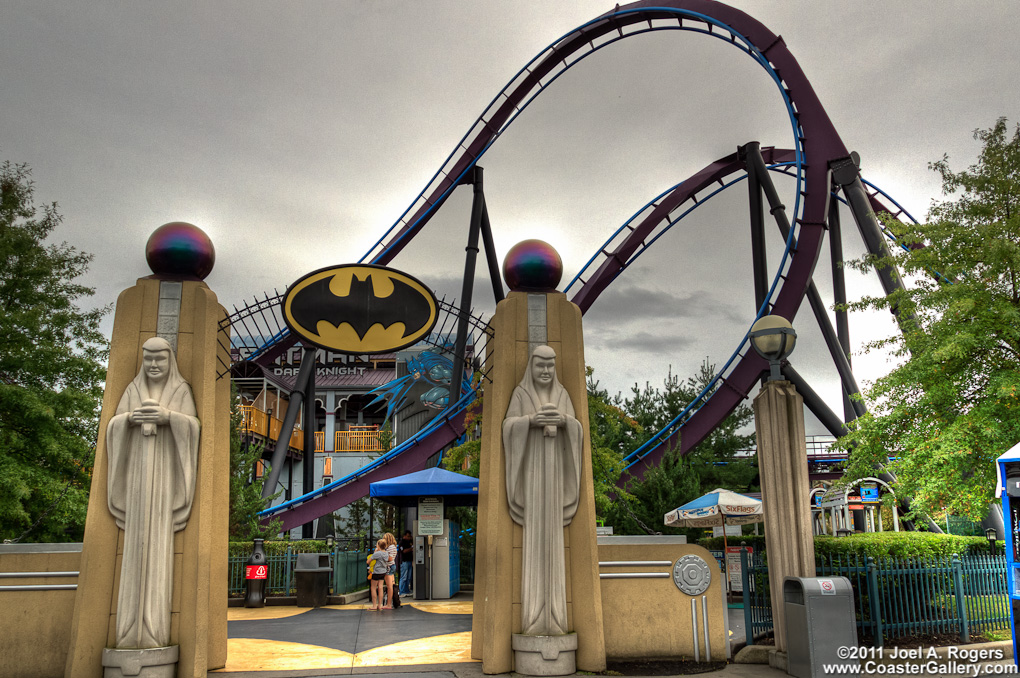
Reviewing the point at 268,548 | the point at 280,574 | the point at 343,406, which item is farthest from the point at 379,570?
the point at 343,406

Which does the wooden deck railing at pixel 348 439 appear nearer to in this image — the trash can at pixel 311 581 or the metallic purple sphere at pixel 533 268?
the trash can at pixel 311 581

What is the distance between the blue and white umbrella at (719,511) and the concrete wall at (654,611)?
573cm

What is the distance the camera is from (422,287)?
9609 millimetres

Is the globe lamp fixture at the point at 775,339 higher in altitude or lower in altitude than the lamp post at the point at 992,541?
higher

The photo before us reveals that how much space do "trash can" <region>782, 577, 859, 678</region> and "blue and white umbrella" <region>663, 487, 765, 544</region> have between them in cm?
671

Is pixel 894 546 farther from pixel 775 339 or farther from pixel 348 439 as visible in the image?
pixel 348 439

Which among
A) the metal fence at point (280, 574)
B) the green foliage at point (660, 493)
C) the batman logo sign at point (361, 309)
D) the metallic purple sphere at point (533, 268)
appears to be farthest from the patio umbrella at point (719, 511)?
the batman logo sign at point (361, 309)

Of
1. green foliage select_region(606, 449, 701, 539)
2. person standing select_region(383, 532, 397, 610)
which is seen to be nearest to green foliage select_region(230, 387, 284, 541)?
person standing select_region(383, 532, 397, 610)

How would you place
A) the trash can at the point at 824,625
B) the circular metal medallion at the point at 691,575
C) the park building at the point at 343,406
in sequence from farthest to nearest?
1. the park building at the point at 343,406
2. the circular metal medallion at the point at 691,575
3. the trash can at the point at 824,625

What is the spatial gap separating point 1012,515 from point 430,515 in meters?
11.0

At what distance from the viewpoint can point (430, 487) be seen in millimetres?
15750

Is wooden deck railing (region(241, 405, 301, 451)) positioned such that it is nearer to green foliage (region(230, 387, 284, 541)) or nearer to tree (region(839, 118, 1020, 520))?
green foliage (region(230, 387, 284, 541))

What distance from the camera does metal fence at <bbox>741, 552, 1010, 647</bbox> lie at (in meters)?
9.45

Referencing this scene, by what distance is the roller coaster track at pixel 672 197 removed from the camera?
18828mm
